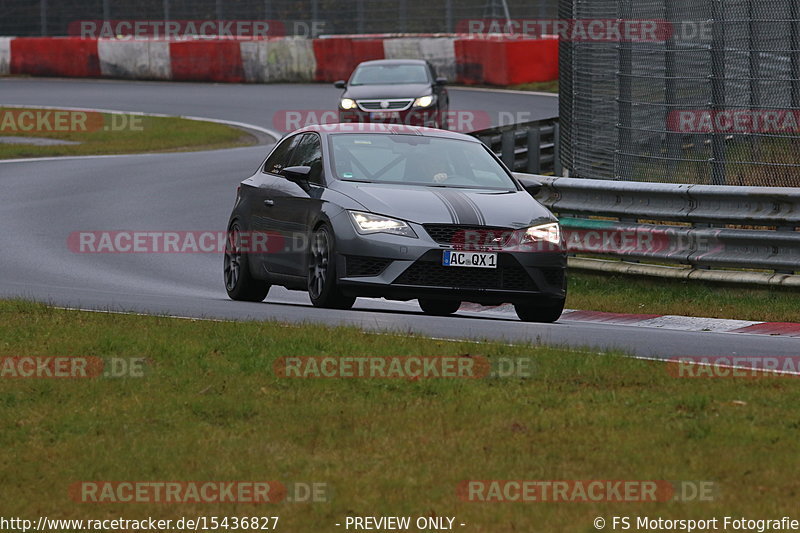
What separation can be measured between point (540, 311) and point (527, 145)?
12095mm

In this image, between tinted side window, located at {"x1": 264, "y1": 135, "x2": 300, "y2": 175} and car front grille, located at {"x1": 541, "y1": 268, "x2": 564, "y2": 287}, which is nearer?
car front grille, located at {"x1": 541, "y1": 268, "x2": 564, "y2": 287}

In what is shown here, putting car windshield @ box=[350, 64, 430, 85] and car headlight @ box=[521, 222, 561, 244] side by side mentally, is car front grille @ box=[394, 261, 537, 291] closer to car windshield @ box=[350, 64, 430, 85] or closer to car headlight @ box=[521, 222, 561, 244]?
car headlight @ box=[521, 222, 561, 244]

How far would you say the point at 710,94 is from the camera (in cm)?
1494

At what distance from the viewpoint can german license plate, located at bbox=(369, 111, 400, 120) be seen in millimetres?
27719

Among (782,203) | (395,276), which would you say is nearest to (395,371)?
(395,276)

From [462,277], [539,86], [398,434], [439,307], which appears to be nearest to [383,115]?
[539,86]

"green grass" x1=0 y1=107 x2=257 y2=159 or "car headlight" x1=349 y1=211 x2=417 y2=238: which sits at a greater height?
"car headlight" x1=349 y1=211 x2=417 y2=238

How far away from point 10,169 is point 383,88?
6.98 m

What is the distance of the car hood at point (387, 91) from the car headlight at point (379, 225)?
17.0m

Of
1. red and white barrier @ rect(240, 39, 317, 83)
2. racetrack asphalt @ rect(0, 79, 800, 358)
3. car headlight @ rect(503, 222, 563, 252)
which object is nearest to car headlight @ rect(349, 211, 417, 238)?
racetrack asphalt @ rect(0, 79, 800, 358)

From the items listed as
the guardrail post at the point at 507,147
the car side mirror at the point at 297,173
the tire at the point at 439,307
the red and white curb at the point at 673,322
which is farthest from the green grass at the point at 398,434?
the guardrail post at the point at 507,147

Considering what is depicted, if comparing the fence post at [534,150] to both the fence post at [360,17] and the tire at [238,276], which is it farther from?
the fence post at [360,17]

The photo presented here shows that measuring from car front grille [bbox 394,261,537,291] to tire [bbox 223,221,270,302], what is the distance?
8.23 feet

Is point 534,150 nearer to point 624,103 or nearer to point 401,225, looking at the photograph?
point 624,103
